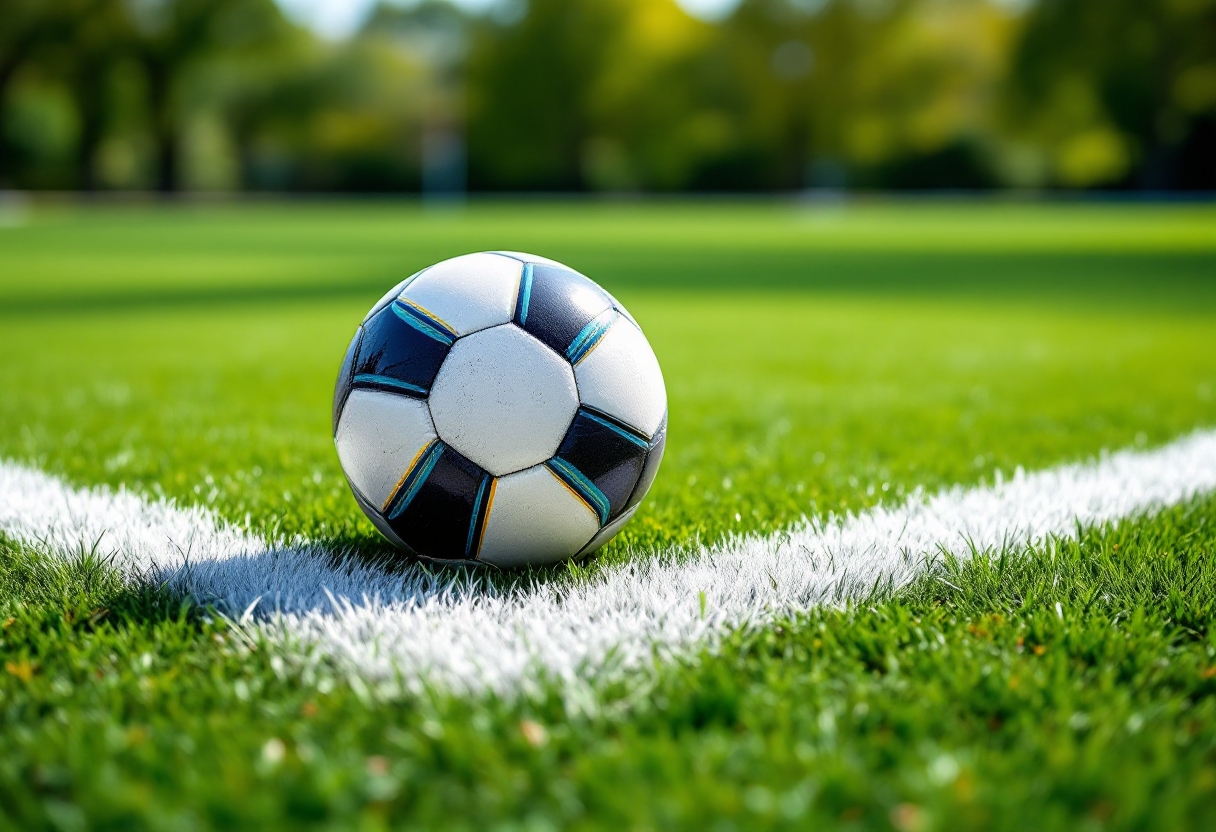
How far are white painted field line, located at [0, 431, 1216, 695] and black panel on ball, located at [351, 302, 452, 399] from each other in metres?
0.52

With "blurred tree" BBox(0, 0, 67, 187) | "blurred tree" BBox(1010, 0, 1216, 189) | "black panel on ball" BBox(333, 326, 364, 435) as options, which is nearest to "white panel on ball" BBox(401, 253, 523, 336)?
"black panel on ball" BBox(333, 326, 364, 435)

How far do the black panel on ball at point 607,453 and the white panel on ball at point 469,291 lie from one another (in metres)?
0.36

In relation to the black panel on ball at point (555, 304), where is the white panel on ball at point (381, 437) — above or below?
below

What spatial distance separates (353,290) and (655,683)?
455 inches

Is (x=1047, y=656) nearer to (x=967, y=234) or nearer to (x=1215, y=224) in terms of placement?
(x=967, y=234)

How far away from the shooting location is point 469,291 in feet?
9.54

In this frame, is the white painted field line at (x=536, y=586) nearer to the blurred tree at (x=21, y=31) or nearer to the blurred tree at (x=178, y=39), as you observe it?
the blurred tree at (x=21, y=31)

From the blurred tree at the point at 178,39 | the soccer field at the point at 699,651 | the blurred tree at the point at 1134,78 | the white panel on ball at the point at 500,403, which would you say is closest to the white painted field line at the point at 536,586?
the soccer field at the point at 699,651

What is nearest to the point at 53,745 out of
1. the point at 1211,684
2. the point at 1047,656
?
the point at 1047,656

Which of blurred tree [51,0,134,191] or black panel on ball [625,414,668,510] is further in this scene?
blurred tree [51,0,134,191]

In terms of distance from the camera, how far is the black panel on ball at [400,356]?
2.81 meters

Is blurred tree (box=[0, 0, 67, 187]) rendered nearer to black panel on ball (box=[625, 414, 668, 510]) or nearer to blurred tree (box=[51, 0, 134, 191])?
blurred tree (box=[51, 0, 134, 191])

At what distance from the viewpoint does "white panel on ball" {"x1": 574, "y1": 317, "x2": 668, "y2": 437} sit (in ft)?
9.37

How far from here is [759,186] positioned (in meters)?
64.6
